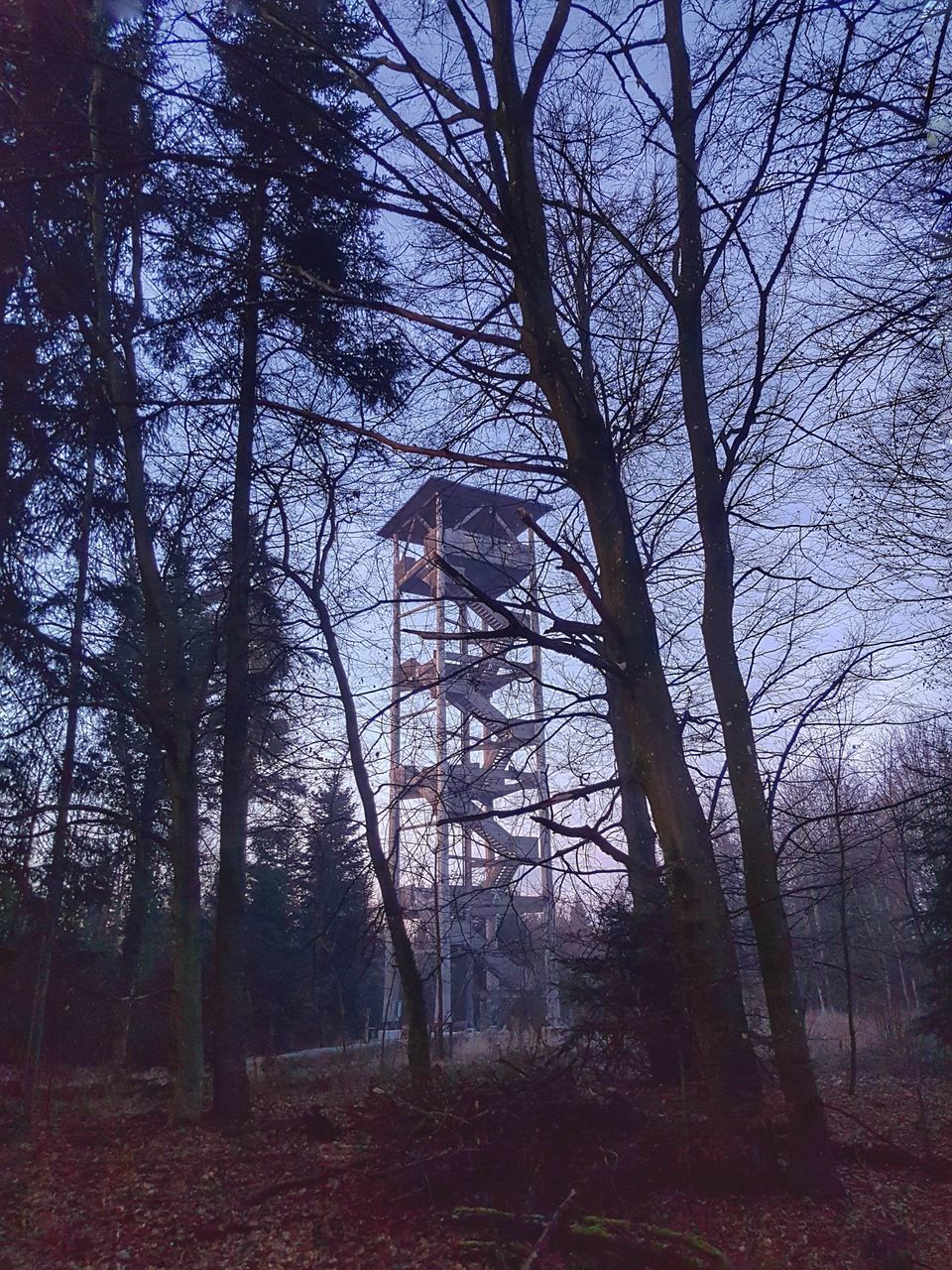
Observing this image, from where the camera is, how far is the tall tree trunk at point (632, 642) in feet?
16.0

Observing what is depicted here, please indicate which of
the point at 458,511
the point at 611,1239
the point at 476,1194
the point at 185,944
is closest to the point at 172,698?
the point at 185,944

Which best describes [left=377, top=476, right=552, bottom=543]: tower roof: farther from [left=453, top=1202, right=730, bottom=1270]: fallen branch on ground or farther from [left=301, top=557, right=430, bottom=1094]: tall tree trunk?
[left=453, top=1202, right=730, bottom=1270]: fallen branch on ground

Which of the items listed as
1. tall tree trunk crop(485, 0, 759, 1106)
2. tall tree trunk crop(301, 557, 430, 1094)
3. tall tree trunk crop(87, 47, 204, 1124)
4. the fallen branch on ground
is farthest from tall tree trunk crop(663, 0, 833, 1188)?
tall tree trunk crop(87, 47, 204, 1124)

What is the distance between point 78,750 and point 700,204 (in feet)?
30.5

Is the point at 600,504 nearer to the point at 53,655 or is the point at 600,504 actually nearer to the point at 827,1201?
the point at 827,1201

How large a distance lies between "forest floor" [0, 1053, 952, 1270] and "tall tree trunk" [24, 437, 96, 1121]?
305 centimetres

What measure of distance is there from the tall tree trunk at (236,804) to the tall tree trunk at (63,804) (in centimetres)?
156

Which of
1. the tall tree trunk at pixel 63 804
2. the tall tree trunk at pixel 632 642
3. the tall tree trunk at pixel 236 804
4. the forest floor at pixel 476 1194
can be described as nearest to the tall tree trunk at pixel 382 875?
the tall tree trunk at pixel 236 804

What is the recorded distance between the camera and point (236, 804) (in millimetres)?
10141

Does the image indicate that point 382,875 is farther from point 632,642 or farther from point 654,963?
point 632,642

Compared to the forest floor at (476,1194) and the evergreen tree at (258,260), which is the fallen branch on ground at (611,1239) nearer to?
the forest floor at (476,1194)

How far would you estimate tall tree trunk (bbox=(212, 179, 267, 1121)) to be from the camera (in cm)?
903

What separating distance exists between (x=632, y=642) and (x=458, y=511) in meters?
3.00

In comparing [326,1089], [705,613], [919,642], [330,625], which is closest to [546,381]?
[705,613]
